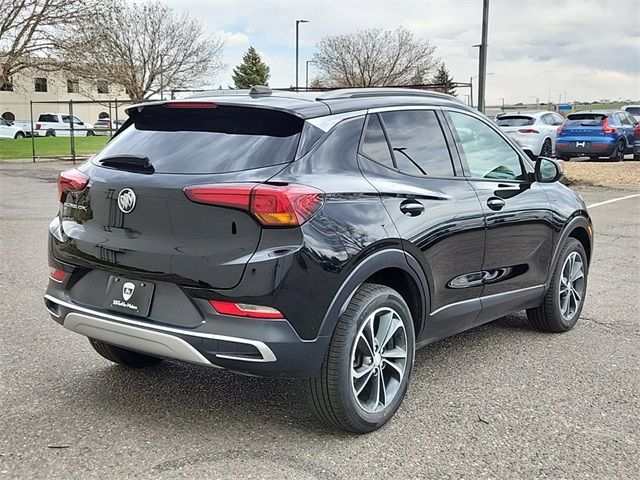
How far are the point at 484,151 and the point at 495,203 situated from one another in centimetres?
40

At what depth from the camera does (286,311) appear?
3068mm

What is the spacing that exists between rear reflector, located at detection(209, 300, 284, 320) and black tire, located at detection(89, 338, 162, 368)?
1.31m

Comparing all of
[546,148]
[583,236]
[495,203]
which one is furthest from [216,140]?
[546,148]

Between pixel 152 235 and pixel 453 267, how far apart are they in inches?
68.9

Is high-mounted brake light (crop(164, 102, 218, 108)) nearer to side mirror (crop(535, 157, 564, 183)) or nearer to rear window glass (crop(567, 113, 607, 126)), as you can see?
side mirror (crop(535, 157, 564, 183))

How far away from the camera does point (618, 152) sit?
72.5 ft

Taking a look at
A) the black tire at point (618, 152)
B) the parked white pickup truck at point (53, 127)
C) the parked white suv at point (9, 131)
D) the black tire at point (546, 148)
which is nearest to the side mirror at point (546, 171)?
the black tire at point (546, 148)

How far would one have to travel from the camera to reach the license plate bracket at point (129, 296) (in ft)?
10.6

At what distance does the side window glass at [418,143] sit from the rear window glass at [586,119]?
18.5m

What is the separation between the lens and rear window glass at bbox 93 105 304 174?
3.26m

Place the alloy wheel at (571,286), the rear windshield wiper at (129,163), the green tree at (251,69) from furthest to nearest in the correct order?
the green tree at (251,69), the alloy wheel at (571,286), the rear windshield wiper at (129,163)

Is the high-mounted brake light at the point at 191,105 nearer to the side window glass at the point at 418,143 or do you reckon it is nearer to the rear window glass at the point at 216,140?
the rear window glass at the point at 216,140

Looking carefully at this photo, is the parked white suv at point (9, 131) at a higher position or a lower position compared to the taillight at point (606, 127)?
lower

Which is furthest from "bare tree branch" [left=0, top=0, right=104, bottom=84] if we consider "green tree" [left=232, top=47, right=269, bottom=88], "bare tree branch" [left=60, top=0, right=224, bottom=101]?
"green tree" [left=232, top=47, right=269, bottom=88]
